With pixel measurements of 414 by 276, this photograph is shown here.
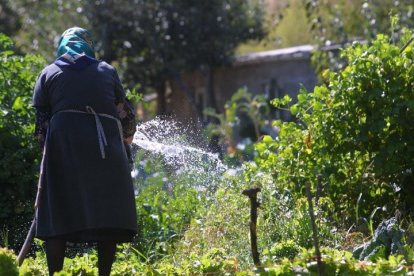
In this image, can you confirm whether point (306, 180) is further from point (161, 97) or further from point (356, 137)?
point (161, 97)

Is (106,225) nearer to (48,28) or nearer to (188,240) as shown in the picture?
(188,240)

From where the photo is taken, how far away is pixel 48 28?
A: 23.2 meters

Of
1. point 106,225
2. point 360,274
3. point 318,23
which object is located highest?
point 318,23

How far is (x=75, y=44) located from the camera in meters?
5.51

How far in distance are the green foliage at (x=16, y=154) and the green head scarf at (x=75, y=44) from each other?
182cm

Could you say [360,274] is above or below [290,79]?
below

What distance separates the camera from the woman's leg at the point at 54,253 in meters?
5.23

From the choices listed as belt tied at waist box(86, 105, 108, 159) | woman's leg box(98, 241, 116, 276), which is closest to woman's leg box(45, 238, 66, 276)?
woman's leg box(98, 241, 116, 276)

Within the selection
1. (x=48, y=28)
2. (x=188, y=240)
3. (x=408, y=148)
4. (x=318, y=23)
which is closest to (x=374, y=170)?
(x=408, y=148)

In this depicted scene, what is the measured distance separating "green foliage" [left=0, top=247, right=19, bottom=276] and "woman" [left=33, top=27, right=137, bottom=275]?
30cm

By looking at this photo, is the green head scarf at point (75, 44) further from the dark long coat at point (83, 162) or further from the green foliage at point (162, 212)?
the green foliage at point (162, 212)

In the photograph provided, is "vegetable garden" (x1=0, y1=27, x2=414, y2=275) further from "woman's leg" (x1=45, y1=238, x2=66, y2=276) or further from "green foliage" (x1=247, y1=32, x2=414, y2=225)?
"woman's leg" (x1=45, y1=238, x2=66, y2=276)

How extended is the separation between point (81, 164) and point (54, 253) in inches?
20.2

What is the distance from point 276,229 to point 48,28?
1771cm
